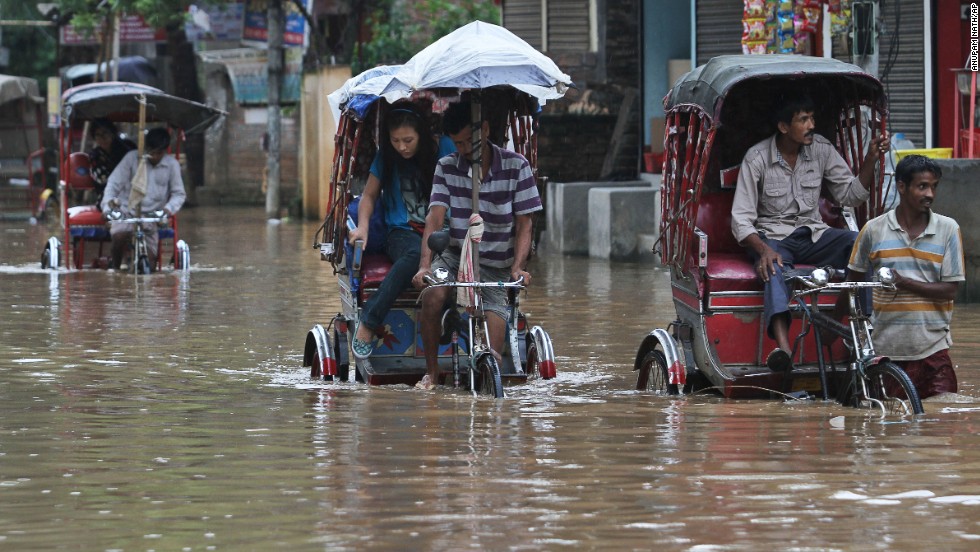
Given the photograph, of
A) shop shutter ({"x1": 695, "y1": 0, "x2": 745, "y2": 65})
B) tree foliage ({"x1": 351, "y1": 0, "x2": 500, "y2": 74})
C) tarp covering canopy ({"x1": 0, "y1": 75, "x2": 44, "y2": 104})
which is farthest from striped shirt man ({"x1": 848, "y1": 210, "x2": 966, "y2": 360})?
tarp covering canopy ({"x1": 0, "y1": 75, "x2": 44, "y2": 104})

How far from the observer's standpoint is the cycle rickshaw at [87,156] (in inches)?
752

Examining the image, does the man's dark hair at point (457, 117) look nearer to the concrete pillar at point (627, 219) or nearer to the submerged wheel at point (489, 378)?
the submerged wheel at point (489, 378)

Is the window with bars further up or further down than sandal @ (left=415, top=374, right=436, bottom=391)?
further up

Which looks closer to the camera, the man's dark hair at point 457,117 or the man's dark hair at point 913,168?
the man's dark hair at point 913,168

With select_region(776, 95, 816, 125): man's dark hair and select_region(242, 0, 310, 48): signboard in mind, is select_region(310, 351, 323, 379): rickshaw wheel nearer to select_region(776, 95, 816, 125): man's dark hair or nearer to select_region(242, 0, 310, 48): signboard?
select_region(776, 95, 816, 125): man's dark hair

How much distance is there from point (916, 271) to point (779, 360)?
32.9 inches

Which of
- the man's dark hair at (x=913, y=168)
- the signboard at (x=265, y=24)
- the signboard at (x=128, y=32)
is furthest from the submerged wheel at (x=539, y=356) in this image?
the signboard at (x=128, y=32)

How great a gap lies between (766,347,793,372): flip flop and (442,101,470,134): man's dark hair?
6.58 ft

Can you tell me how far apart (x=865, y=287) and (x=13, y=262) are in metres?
14.7

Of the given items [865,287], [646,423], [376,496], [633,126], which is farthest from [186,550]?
[633,126]

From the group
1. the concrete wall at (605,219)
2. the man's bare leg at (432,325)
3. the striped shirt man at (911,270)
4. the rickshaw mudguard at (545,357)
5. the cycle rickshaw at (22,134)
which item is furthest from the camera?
the cycle rickshaw at (22,134)

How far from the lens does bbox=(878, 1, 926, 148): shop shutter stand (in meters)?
18.0

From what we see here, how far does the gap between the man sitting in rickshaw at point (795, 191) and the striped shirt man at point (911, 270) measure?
680 millimetres

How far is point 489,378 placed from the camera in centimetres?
906
